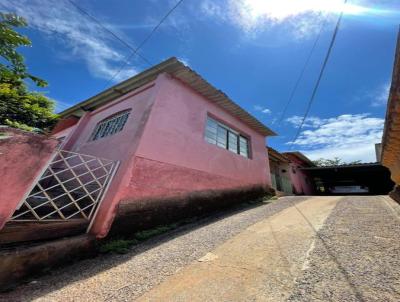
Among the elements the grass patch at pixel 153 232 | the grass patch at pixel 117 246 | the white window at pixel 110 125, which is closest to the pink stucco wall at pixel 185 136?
the grass patch at pixel 153 232

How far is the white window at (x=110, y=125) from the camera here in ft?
23.6

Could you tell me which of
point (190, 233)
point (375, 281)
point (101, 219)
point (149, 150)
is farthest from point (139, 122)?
point (375, 281)

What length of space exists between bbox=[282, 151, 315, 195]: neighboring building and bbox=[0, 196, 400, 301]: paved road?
40.0 ft

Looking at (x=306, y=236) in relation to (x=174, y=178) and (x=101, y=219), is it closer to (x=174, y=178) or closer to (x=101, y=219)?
(x=174, y=178)

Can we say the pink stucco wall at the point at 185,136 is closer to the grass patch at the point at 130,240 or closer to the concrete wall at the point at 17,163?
the grass patch at the point at 130,240

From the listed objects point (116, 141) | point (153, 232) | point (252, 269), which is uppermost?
point (116, 141)

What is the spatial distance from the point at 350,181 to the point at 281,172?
13.1 m

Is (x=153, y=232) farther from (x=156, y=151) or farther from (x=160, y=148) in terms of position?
(x=160, y=148)

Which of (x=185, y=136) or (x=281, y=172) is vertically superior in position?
(x=281, y=172)

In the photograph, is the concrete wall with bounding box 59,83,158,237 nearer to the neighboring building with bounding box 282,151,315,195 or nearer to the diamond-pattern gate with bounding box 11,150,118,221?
the diamond-pattern gate with bounding box 11,150,118,221

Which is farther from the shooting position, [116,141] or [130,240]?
[116,141]

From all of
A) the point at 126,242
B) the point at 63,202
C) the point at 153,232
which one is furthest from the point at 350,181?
the point at 63,202

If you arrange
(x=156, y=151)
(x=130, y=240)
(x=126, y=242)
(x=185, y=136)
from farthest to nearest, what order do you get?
(x=185, y=136) → (x=156, y=151) → (x=130, y=240) → (x=126, y=242)

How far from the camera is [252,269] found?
2924 millimetres
